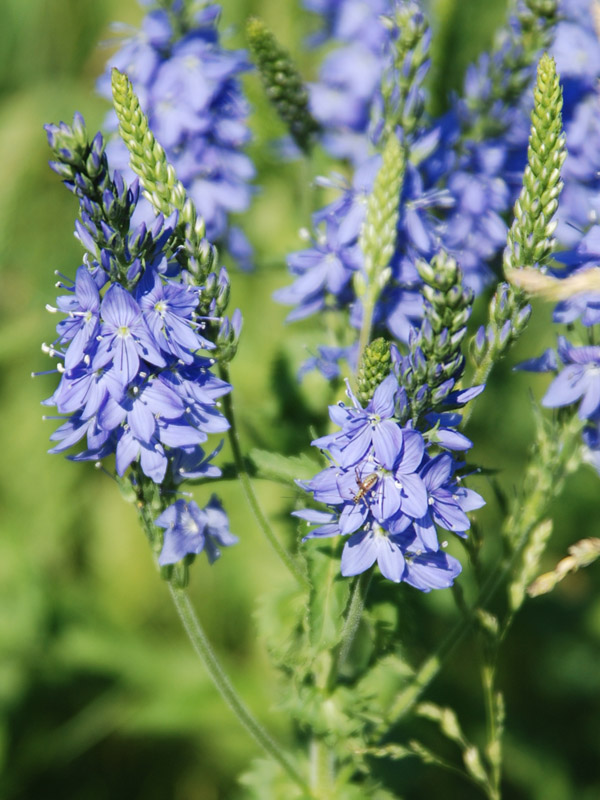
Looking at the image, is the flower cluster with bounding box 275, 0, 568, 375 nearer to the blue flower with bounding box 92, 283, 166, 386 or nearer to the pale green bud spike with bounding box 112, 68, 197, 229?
the pale green bud spike with bounding box 112, 68, 197, 229

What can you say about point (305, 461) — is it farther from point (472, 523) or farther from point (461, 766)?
point (461, 766)

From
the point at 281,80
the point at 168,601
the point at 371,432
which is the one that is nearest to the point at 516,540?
the point at 371,432

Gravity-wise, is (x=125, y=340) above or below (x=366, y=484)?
above

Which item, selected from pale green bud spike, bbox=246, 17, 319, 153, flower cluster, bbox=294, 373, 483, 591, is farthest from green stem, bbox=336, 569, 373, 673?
pale green bud spike, bbox=246, 17, 319, 153

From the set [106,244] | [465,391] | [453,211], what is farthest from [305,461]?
[453,211]

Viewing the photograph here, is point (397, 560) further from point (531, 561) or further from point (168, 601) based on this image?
point (168, 601)

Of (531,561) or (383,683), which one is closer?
(531,561)

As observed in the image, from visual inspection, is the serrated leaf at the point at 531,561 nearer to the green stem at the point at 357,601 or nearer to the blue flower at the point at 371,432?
the green stem at the point at 357,601

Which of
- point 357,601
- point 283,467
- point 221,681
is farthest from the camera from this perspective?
point 221,681
